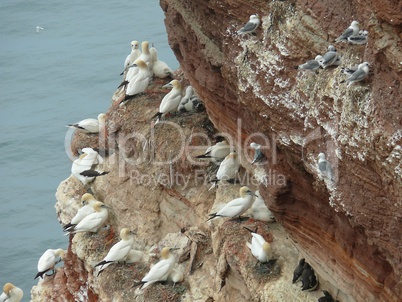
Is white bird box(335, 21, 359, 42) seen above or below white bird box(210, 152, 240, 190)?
above

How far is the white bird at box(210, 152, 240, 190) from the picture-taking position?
15.7m

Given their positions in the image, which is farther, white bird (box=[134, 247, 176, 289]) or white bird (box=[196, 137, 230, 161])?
white bird (box=[196, 137, 230, 161])

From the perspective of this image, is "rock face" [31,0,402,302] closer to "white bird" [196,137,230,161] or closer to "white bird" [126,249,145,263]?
"white bird" [126,249,145,263]

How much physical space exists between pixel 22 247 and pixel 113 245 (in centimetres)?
1134

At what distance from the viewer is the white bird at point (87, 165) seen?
1825cm

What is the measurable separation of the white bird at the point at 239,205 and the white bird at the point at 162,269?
49.0 inches

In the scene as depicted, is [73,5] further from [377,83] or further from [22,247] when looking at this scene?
[377,83]

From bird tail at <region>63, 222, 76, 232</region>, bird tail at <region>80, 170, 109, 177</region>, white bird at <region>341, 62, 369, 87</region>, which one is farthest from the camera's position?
bird tail at <region>80, 170, 109, 177</region>

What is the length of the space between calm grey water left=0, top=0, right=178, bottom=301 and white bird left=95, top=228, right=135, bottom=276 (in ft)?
32.0

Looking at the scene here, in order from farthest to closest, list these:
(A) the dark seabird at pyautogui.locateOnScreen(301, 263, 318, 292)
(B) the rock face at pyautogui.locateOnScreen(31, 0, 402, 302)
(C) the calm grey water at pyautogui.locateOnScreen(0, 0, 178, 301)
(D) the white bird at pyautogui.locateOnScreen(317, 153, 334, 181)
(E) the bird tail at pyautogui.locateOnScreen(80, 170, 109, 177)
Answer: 1. (C) the calm grey water at pyautogui.locateOnScreen(0, 0, 178, 301)
2. (E) the bird tail at pyautogui.locateOnScreen(80, 170, 109, 177)
3. (A) the dark seabird at pyautogui.locateOnScreen(301, 263, 318, 292)
4. (D) the white bird at pyautogui.locateOnScreen(317, 153, 334, 181)
5. (B) the rock face at pyautogui.locateOnScreen(31, 0, 402, 302)

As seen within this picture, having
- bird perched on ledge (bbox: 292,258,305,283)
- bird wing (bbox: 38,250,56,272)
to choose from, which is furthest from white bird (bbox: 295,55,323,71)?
bird wing (bbox: 38,250,56,272)

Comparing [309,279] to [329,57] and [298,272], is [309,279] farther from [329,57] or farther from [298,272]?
[329,57]

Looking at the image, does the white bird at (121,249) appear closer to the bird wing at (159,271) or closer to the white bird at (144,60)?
the bird wing at (159,271)

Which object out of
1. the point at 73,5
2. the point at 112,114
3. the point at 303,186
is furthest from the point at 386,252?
the point at 73,5
